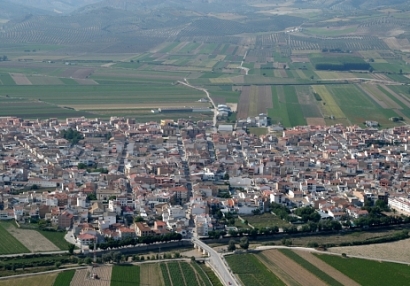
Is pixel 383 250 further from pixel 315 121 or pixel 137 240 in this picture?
pixel 315 121

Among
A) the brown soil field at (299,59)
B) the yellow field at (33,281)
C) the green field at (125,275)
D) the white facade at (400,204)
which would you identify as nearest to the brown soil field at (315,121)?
the white facade at (400,204)

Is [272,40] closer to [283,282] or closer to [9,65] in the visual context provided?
[9,65]

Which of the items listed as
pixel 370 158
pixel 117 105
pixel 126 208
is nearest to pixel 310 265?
pixel 126 208

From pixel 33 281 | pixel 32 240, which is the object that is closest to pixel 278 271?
pixel 33 281

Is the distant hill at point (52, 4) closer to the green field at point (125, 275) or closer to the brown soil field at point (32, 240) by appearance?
the brown soil field at point (32, 240)

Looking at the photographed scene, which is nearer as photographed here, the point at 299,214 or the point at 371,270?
the point at 371,270
